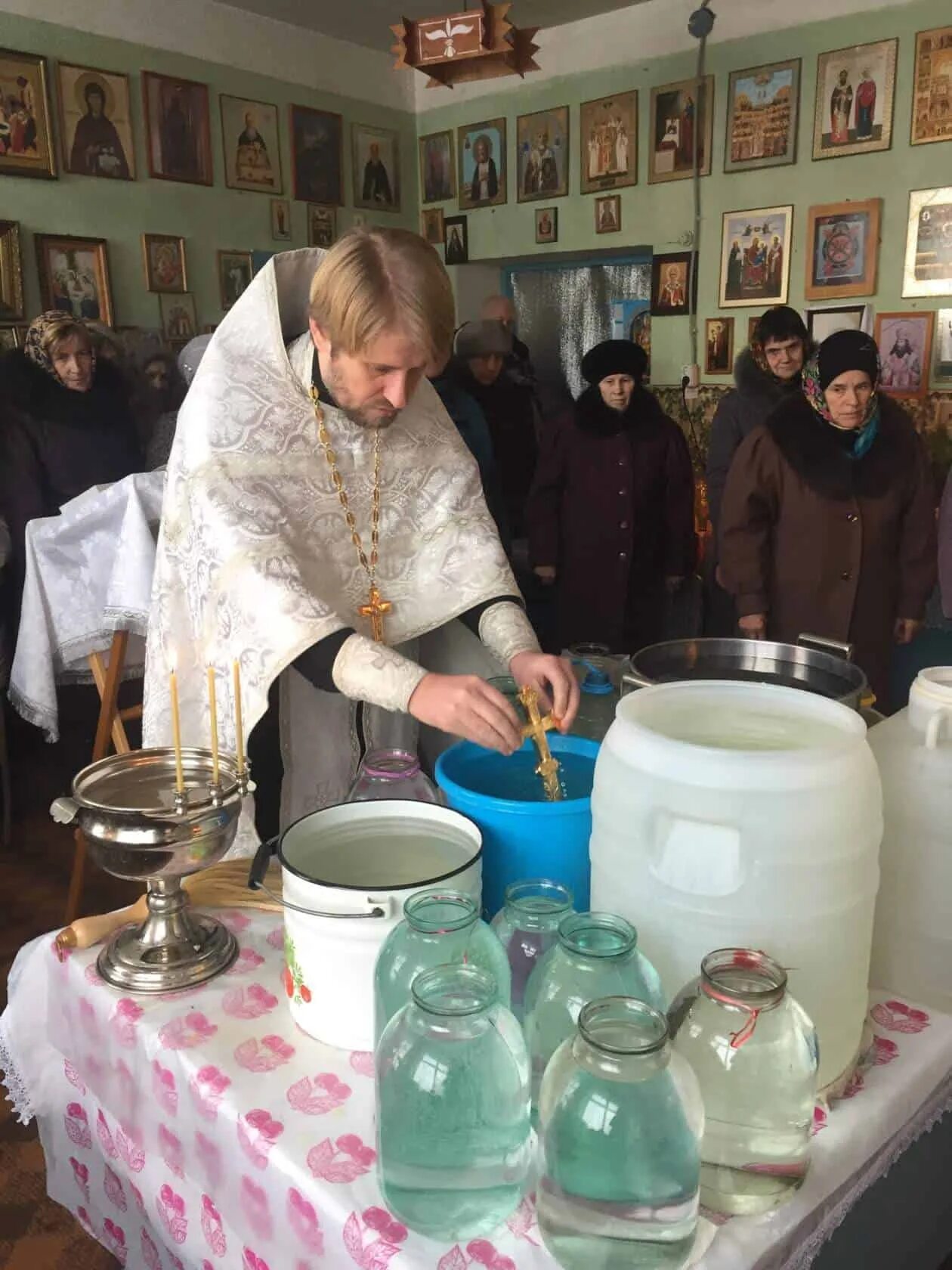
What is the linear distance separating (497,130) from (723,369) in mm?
1899

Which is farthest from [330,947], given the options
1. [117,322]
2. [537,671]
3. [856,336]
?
[117,322]

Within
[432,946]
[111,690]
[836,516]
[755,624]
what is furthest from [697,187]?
[432,946]

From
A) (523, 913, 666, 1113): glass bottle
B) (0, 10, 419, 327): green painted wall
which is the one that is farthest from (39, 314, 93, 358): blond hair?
(523, 913, 666, 1113): glass bottle

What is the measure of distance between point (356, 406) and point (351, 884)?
31.3 inches

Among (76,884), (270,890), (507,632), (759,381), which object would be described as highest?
(759,381)

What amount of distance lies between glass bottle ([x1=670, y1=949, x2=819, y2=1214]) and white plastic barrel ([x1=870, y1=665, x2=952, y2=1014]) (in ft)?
1.22

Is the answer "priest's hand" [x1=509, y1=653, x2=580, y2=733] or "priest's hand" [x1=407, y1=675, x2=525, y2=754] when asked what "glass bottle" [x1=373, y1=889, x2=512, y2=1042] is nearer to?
"priest's hand" [x1=407, y1=675, x2=525, y2=754]

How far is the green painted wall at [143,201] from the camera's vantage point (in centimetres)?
431

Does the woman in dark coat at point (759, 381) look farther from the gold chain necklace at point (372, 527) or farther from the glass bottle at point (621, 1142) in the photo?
the glass bottle at point (621, 1142)

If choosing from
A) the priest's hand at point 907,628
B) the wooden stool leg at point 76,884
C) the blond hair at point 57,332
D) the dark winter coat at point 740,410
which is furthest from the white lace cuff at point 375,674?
the blond hair at point 57,332

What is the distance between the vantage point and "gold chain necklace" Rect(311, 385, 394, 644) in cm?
154

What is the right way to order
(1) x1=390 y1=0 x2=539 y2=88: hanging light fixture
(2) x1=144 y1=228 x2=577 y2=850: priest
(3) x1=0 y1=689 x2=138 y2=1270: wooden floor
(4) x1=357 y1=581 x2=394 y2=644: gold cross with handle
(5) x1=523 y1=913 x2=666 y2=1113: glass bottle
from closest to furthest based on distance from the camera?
1. (5) x1=523 y1=913 x2=666 y2=1113: glass bottle
2. (2) x1=144 y1=228 x2=577 y2=850: priest
3. (4) x1=357 y1=581 x2=394 y2=644: gold cross with handle
4. (3) x1=0 y1=689 x2=138 y2=1270: wooden floor
5. (1) x1=390 y1=0 x2=539 y2=88: hanging light fixture

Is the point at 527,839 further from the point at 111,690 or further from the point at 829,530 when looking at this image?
the point at 829,530

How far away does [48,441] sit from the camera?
3.68m
